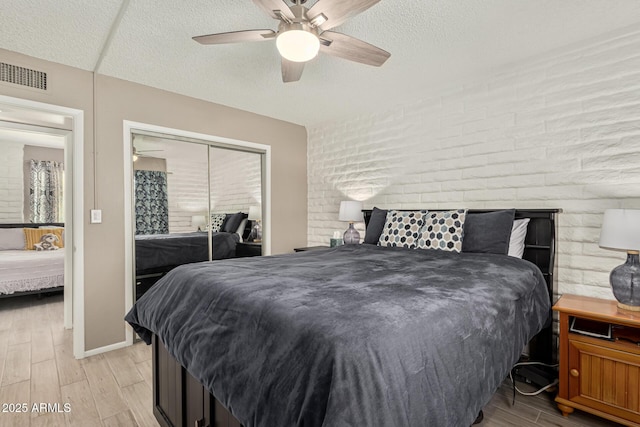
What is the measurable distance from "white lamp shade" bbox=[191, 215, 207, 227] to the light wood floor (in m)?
1.25

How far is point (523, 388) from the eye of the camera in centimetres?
217

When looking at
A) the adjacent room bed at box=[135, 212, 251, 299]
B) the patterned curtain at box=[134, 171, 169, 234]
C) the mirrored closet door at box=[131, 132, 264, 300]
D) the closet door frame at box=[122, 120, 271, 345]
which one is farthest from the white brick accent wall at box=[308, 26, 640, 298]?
the patterned curtain at box=[134, 171, 169, 234]

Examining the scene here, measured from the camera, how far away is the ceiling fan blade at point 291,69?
2102mm

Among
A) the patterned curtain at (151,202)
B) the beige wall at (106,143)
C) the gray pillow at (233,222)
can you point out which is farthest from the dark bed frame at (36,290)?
the gray pillow at (233,222)

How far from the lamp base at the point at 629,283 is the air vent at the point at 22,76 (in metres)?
4.20

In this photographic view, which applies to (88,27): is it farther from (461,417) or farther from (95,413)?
(461,417)

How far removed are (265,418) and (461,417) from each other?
0.64 m

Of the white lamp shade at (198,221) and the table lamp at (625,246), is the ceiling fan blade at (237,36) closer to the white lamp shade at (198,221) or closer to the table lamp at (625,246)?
the white lamp shade at (198,221)

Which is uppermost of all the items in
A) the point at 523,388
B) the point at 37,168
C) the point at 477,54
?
the point at 477,54

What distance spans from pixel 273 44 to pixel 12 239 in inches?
199

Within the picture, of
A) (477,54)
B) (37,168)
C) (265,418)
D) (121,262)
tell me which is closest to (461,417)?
(265,418)

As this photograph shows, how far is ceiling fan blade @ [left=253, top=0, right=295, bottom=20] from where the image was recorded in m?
1.56

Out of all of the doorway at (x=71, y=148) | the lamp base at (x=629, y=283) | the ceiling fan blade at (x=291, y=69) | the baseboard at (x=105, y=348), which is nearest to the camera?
the lamp base at (x=629, y=283)

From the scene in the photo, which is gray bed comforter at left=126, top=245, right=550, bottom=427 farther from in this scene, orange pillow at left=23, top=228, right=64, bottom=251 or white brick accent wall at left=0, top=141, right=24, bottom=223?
white brick accent wall at left=0, top=141, right=24, bottom=223
